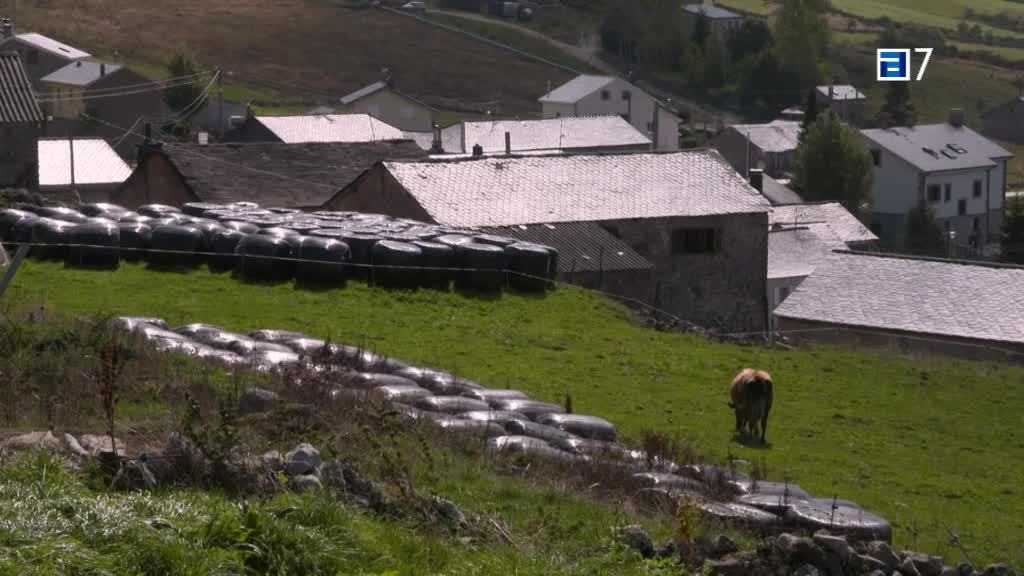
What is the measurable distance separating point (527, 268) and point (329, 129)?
41.3 meters

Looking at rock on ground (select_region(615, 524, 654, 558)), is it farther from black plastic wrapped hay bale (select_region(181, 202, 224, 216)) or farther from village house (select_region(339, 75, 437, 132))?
village house (select_region(339, 75, 437, 132))

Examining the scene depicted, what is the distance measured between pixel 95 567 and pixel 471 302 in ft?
79.1

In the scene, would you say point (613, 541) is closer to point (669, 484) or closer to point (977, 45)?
point (669, 484)

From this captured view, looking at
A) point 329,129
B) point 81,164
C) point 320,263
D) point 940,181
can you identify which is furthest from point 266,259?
point 940,181

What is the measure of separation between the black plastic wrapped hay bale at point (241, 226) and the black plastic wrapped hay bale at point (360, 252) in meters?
2.21

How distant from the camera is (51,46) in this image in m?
101

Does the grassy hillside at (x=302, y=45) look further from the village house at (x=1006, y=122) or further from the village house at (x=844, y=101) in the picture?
the village house at (x=1006, y=122)

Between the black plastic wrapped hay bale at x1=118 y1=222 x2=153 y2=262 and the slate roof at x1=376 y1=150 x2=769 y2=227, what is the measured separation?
10.1 metres

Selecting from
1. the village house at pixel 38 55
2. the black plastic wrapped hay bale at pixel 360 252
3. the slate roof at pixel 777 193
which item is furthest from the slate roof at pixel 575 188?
the village house at pixel 38 55

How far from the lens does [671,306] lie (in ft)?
143

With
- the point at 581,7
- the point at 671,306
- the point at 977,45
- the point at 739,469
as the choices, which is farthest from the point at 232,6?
the point at 739,469

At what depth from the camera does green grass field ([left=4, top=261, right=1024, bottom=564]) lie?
815 inches

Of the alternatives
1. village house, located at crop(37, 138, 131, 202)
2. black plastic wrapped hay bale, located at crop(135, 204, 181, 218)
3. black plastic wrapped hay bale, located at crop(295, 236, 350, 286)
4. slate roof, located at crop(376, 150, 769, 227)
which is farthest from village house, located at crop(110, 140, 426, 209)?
black plastic wrapped hay bale, located at crop(295, 236, 350, 286)

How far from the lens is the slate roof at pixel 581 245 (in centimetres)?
4078
